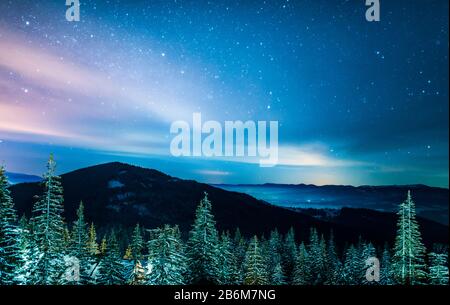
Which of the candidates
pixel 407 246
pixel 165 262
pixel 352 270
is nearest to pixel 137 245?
pixel 165 262

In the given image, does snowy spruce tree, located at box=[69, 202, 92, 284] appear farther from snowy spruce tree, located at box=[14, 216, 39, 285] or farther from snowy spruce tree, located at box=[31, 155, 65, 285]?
snowy spruce tree, located at box=[14, 216, 39, 285]

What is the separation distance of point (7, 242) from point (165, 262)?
6.90 m

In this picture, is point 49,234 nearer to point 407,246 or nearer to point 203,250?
point 203,250

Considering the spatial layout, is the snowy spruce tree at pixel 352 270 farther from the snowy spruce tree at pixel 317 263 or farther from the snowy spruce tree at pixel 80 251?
the snowy spruce tree at pixel 80 251

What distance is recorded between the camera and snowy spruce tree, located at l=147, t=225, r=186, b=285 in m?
15.3

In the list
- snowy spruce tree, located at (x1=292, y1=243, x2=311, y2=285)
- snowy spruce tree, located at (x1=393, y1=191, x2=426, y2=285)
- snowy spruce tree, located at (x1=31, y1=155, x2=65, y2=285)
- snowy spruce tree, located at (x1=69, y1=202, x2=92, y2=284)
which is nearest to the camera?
snowy spruce tree, located at (x1=31, y1=155, x2=65, y2=285)

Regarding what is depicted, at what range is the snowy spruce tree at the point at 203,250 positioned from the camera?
54.5 ft

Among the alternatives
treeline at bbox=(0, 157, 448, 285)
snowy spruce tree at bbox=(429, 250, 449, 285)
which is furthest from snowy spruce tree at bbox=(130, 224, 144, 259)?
snowy spruce tree at bbox=(429, 250, 449, 285)

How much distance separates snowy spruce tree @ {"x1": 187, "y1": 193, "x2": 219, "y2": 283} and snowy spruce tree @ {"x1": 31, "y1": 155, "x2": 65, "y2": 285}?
6.41 metres

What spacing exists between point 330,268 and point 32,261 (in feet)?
142

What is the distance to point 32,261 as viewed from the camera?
13805 mm
